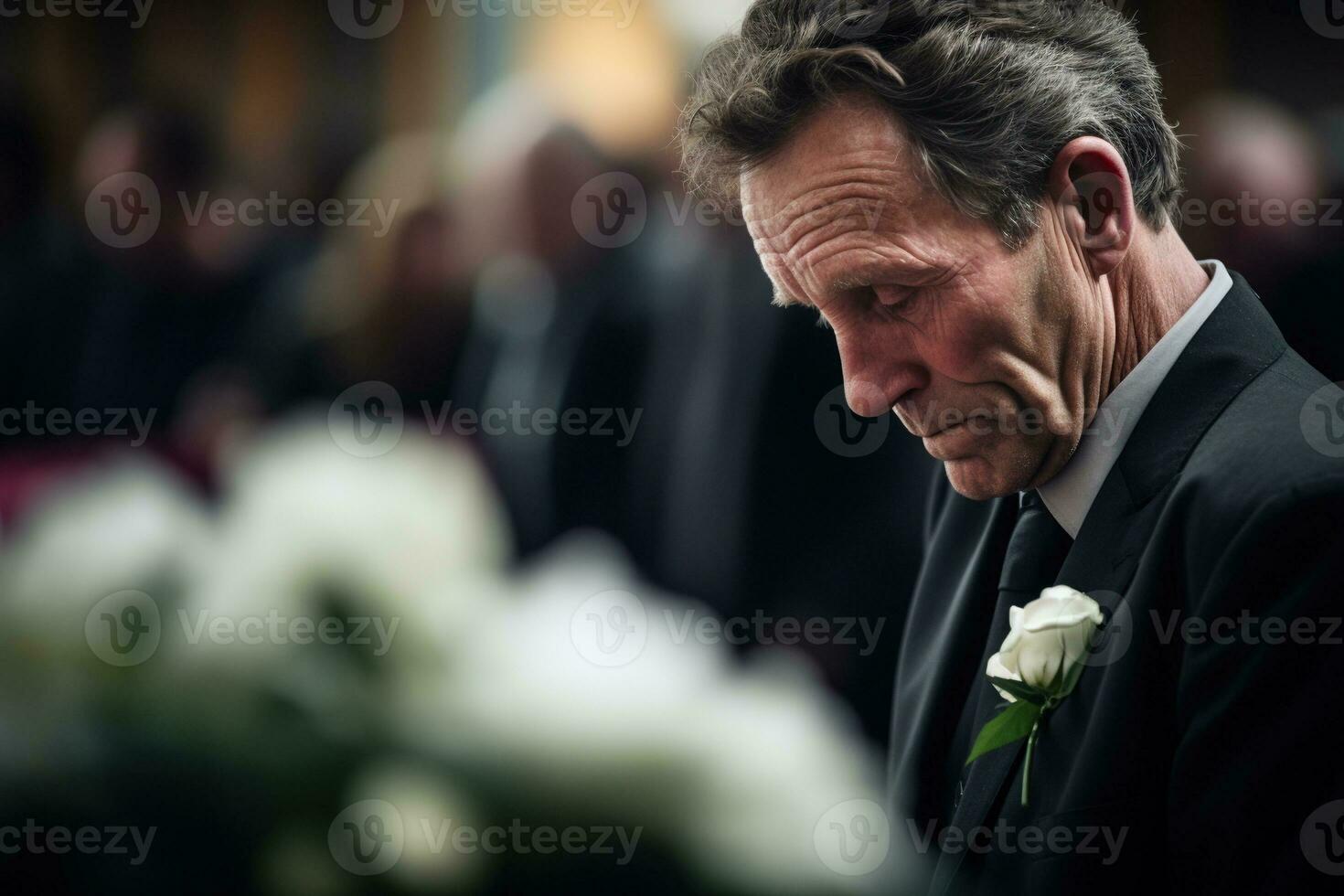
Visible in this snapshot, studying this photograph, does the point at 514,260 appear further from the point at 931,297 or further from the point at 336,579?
the point at 336,579

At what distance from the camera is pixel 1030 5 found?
1104 millimetres

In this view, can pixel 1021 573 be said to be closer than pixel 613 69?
Yes

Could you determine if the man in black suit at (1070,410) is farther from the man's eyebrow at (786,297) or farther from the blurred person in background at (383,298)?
the blurred person in background at (383,298)

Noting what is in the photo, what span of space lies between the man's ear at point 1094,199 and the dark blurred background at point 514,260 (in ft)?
3.03

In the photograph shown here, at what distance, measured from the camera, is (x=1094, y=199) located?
3.58 feet

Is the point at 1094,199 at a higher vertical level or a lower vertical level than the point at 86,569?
higher

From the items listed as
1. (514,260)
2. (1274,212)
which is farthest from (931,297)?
(514,260)

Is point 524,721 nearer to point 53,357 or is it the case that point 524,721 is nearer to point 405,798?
point 405,798

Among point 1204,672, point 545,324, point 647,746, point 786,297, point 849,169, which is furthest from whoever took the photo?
point 545,324

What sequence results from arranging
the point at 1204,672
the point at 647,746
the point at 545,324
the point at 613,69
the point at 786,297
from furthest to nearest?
the point at 613,69 → the point at 545,324 → the point at 786,297 → the point at 1204,672 → the point at 647,746

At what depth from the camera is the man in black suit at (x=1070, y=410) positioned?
0.87 meters

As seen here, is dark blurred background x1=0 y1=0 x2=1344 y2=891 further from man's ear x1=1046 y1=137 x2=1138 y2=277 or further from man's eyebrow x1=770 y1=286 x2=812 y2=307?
man's ear x1=1046 y1=137 x2=1138 y2=277

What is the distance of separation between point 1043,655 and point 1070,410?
0.27 meters

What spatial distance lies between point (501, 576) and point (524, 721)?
0.14 m
